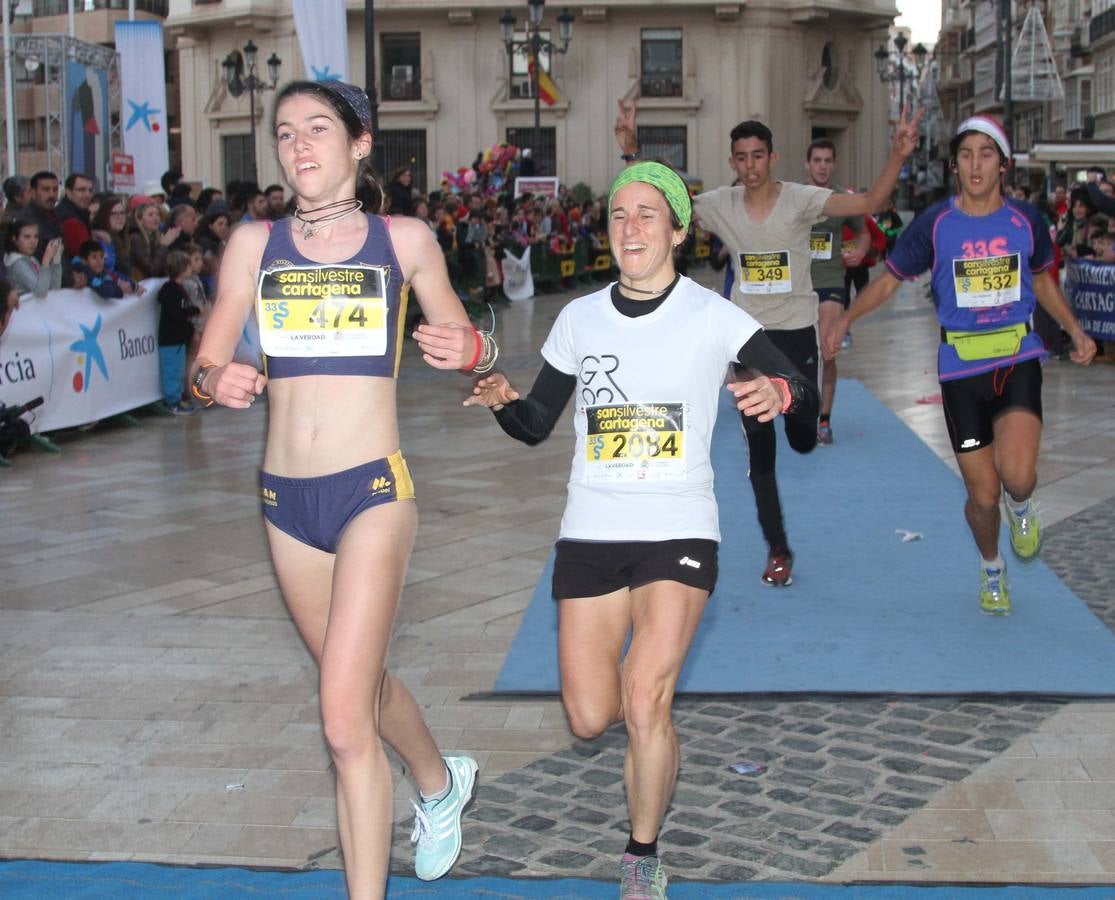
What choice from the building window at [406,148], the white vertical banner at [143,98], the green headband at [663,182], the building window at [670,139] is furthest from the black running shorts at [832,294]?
the building window at [406,148]

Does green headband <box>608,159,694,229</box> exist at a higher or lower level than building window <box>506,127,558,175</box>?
lower

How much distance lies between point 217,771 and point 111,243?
9645mm

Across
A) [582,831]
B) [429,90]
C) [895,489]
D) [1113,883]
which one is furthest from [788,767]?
[429,90]

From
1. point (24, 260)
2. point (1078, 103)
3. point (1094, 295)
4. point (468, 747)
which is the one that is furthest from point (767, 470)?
point (1078, 103)

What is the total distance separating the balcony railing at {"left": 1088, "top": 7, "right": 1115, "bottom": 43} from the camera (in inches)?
2616

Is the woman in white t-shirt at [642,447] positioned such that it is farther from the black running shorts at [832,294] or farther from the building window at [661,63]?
the building window at [661,63]

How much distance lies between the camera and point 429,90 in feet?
164

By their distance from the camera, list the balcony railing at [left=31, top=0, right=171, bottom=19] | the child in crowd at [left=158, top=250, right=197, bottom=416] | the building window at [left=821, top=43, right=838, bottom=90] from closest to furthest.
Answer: the child in crowd at [left=158, top=250, right=197, bottom=416] < the building window at [left=821, top=43, right=838, bottom=90] < the balcony railing at [left=31, top=0, right=171, bottom=19]

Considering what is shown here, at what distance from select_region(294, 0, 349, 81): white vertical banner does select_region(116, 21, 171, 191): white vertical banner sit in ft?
25.8

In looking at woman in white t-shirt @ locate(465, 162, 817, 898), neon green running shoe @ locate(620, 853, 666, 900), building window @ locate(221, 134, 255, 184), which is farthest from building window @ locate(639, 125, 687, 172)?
neon green running shoe @ locate(620, 853, 666, 900)

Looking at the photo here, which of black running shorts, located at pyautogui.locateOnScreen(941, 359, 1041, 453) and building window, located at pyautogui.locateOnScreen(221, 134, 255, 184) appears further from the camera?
building window, located at pyautogui.locateOnScreen(221, 134, 255, 184)

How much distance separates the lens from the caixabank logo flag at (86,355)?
1262 cm

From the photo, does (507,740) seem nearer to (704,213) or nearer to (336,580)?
(336,580)

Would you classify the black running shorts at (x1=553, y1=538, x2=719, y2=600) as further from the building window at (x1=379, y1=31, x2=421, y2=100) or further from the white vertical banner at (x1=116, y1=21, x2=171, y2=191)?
the building window at (x1=379, y1=31, x2=421, y2=100)
